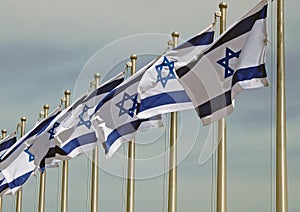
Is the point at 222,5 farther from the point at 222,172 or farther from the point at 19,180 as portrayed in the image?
the point at 19,180

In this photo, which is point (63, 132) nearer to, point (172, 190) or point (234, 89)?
point (172, 190)

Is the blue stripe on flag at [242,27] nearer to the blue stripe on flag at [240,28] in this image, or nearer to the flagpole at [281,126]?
the blue stripe on flag at [240,28]

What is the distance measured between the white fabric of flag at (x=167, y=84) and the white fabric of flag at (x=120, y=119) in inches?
78.5

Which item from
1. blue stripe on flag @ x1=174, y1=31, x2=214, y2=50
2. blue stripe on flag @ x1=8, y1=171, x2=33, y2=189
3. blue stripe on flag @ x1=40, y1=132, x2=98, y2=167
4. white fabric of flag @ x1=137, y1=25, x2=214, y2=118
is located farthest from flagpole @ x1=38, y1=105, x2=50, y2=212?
blue stripe on flag @ x1=174, y1=31, x2=214, y2=50

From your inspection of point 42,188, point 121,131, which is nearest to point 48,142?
point 121,131

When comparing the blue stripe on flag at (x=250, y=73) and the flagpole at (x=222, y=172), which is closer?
the blue stripe on flag at (x=250, y=73)

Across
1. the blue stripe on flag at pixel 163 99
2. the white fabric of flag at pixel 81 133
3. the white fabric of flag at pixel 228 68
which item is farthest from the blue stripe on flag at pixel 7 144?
the white fabric of flag at pixel 228 68

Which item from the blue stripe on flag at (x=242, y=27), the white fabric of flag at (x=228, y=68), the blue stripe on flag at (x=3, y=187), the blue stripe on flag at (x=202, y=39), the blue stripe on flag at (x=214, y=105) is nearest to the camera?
the white fabric of flag at (x=228, y=68)

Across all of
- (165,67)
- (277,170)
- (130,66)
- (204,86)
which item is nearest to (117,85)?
(130,66)

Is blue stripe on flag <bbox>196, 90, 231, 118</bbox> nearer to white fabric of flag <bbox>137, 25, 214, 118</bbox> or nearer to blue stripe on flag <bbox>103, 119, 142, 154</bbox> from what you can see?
white fabric of flag <bbox>137, 25, 214, 118</bbox>

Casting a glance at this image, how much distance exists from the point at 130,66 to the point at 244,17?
31.4ft

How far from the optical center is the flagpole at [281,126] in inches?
690

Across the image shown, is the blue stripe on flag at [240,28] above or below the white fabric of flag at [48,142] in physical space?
above

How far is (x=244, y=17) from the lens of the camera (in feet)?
64.9
